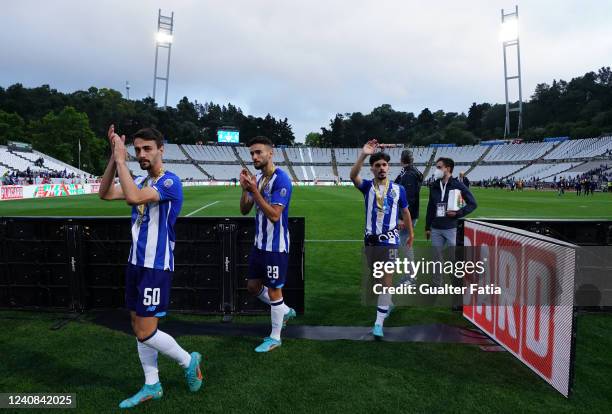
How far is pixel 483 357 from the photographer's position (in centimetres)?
445

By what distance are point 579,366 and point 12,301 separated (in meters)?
7.55

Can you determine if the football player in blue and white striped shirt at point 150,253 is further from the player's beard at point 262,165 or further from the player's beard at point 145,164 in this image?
the player's beard at point 262,165

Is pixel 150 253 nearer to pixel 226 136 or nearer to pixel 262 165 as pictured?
pixel 262 165

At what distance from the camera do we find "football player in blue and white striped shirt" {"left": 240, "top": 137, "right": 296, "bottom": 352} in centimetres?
425

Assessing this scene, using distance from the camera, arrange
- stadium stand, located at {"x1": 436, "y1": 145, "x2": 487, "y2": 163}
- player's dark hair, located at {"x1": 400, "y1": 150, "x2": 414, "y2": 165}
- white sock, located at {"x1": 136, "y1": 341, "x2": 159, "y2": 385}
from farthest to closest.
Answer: stadium stand, located at {"x1": 436, "y1": 145, "x2": 487, "y2": 163}, player's dark hair, located at {"x1": 400, "y1": 150, "x2": 414, "y2": 165}, white sock, located at {"x1": 136, "y1": 341, "x2": 159, "y2": 385}

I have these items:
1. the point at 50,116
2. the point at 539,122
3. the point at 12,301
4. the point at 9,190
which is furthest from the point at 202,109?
the point at 12,301

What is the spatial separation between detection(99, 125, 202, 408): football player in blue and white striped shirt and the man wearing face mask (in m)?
4.41

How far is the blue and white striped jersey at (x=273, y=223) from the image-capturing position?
429 centimetres

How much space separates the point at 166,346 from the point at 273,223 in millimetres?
1653

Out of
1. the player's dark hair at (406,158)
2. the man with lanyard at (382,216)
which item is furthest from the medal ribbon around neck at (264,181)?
the player's dark hair at (406,158)

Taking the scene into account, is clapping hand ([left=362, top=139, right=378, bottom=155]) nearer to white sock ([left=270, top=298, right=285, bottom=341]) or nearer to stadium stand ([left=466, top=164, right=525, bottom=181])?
white sock ([left=270, top=298, right=285, bottom=341])

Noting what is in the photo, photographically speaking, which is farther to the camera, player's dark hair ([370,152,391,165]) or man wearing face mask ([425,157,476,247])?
man wearing face mask ([425,157,476,247])

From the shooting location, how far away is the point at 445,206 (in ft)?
20.7

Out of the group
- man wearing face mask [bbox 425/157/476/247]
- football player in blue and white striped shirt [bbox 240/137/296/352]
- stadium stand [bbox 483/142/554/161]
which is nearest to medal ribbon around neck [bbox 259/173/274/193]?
football player in blue and white striped shirt [bbox 240/137/296/352]
